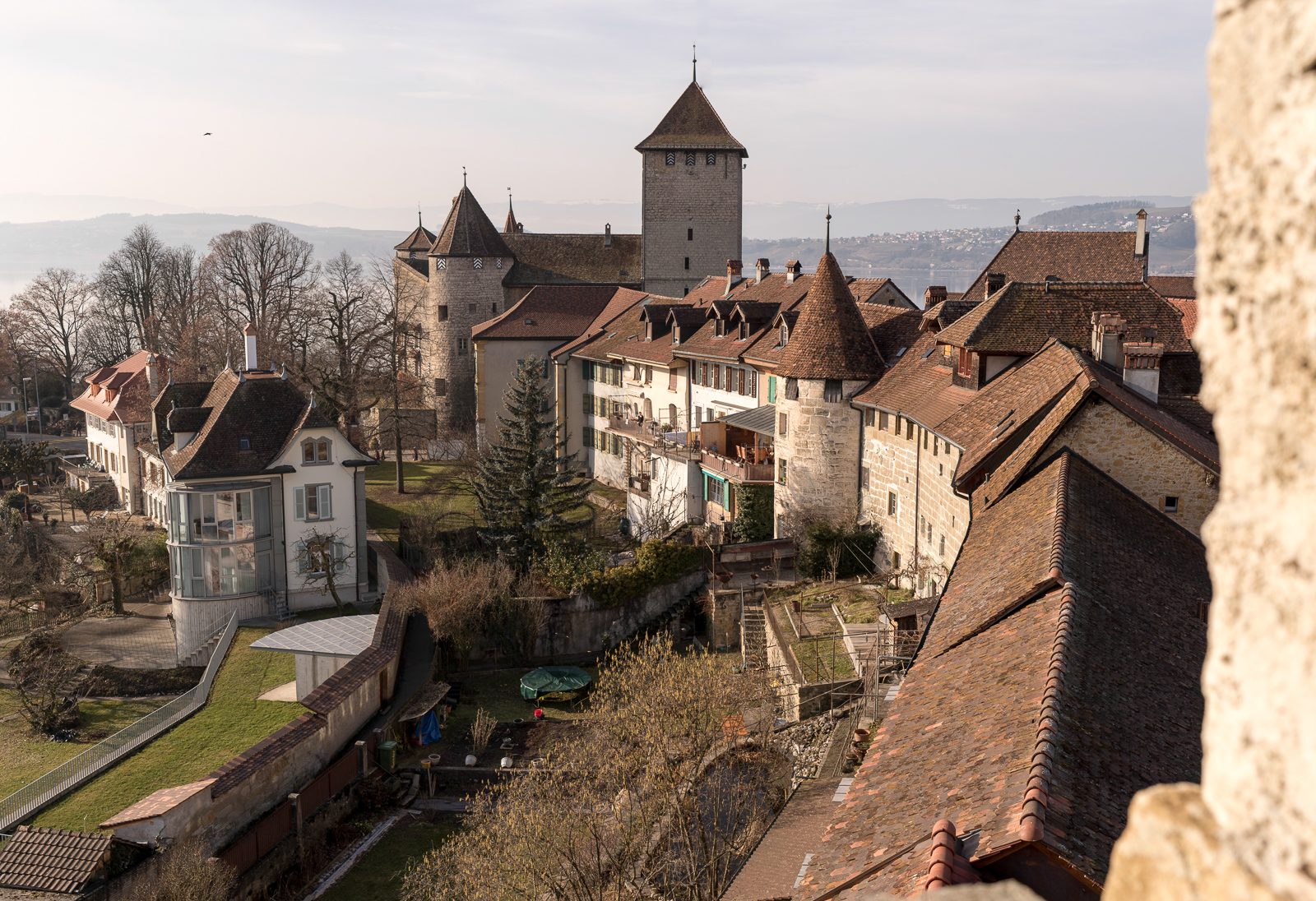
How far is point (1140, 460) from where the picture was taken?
706 inches

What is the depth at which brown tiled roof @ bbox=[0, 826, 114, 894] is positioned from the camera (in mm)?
18600

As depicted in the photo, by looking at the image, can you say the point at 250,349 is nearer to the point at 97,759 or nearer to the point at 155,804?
the point at 97,759

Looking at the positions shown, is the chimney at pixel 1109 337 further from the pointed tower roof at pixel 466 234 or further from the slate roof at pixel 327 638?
the pointed tower roof at pixel 466 234

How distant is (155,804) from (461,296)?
46085mm

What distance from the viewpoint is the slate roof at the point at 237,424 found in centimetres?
3400

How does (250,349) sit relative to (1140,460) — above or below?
above

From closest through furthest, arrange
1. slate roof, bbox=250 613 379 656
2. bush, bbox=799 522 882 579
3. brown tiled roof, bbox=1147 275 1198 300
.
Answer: slate roof, bbox=250 613 379 656
bush, bbox=799 522 882 579
brown tiled roof, bbox=1147 275 1198 300

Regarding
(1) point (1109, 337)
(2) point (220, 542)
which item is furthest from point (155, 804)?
(1) point (1109, 337)

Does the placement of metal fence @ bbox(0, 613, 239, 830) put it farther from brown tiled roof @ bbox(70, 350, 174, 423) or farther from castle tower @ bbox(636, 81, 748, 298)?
castle tower @ bbox(636, 81, 748, 298)

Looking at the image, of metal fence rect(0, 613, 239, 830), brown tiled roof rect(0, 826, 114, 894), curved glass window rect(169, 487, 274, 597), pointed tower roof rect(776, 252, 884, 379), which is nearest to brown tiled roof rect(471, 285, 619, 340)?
curved glass window rect(169, 487, 274, 597)

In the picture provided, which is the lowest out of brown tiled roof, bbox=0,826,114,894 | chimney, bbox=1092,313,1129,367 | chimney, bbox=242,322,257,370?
brown tiled roof, bbox=0,826,114,894

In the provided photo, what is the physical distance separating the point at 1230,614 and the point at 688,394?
4261cm

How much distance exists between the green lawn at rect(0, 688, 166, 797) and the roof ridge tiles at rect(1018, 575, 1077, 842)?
2308 cm

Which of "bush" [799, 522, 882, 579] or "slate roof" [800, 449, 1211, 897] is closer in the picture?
"slate roof" [800, 449, 1211, 897]
